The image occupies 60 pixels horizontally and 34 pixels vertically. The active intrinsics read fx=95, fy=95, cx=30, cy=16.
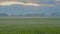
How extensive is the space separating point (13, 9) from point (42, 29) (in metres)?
0.37

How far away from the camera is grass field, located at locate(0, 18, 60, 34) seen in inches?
38.6

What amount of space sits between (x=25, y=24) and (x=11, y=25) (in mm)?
147

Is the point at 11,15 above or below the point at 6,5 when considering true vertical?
below

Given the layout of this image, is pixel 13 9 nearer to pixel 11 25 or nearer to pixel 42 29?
pixel 11 25

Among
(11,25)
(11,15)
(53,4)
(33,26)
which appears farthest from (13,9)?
(53,4)

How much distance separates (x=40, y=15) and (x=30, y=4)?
154 millimetres

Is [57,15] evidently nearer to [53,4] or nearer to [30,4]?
[53,4]

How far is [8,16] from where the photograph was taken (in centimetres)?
97

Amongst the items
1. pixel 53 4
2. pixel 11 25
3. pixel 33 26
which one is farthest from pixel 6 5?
pixel 53 4

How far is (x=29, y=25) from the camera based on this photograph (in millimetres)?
1004

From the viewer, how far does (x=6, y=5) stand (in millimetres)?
978

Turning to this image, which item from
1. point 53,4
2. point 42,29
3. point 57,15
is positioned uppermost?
point 53,4

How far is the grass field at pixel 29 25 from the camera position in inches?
38.6

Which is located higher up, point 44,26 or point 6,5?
point 6,5
